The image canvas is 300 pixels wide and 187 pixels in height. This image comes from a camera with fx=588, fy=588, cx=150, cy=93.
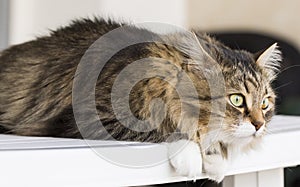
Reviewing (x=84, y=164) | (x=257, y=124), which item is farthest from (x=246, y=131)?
(x=84, y=164)

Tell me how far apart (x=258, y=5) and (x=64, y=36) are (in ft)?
6.74

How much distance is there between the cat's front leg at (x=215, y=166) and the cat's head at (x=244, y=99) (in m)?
0.06

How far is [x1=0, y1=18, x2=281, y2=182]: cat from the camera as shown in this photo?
0.93 metres

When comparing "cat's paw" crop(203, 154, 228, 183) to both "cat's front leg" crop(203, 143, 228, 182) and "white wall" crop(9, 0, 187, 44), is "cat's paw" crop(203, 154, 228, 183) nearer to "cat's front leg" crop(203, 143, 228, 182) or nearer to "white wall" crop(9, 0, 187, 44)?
"cat's front leg" crop(203, 143, 228, 182)

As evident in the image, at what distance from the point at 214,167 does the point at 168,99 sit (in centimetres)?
15

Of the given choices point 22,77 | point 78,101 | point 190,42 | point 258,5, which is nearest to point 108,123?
point 78,101

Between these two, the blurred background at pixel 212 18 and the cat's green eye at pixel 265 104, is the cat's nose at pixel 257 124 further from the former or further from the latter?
the blurred background at pixel 212 18

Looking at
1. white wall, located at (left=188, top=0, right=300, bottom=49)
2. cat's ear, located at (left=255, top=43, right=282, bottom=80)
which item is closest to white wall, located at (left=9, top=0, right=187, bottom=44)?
white wall, located at (left=188, top=0, right=300, bottom=49)

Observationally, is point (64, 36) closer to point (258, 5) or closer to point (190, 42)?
point (190, 42)

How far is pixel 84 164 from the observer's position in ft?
2.44

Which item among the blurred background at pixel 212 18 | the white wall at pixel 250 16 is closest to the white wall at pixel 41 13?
the blurred background at pixel 212 18

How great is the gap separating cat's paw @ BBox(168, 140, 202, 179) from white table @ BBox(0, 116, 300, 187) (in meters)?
0.01

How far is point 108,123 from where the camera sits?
94 centimetres

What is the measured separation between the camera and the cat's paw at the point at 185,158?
0.83 meters
